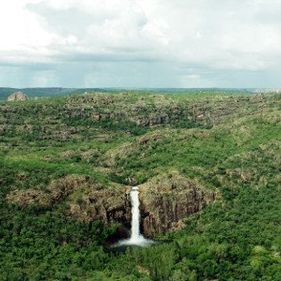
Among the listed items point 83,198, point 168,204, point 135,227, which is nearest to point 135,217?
point 135,227

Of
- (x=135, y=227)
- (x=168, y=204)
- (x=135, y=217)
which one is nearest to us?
(x=135, y=227)

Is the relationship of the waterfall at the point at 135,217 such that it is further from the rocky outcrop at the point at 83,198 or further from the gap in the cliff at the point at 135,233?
the rocky outcrop at the point at 83,198

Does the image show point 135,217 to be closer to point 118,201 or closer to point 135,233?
point 135,233

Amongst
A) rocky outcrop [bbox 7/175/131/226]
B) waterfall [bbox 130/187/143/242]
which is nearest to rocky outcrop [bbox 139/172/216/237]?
waterfall [bbox 130/187/143/242]

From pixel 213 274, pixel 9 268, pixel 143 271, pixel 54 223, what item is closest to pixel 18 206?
pixel 54 223

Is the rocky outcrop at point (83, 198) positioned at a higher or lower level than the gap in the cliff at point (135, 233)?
higher

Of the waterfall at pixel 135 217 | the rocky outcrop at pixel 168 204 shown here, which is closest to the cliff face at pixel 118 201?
the rocky outcrop at pixel 168 204

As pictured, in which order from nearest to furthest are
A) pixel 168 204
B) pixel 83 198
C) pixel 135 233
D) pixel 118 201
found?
pixel 83 198
pixel 135 233
pixel 118 201
pixel 168 204
